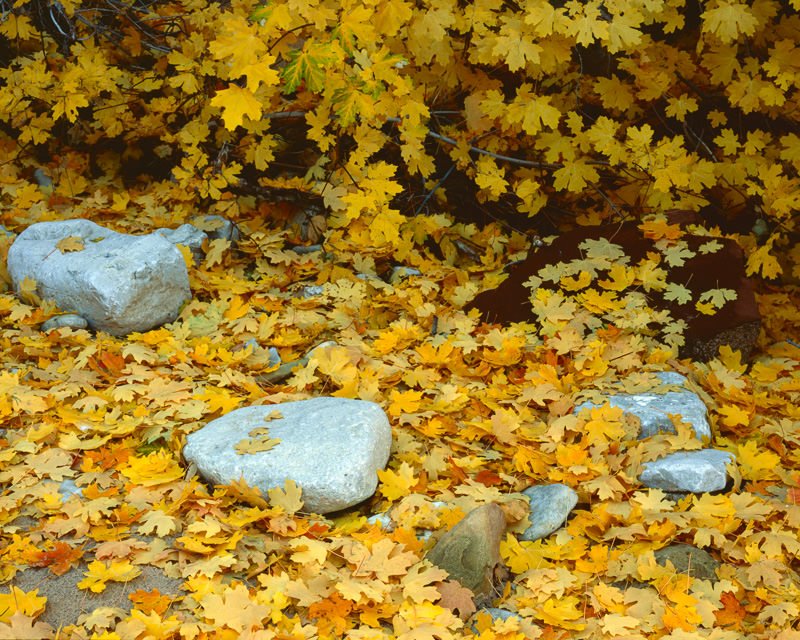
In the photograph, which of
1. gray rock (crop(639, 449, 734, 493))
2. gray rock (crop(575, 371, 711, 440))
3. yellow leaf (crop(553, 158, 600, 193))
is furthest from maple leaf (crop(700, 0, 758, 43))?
gray rock (crop(639, 449, 734, 493))

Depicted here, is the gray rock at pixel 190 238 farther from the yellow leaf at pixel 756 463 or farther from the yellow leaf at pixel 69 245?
the yellow leaf at pixel 756 463

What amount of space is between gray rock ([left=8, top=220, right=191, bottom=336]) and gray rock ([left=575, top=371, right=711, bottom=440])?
A: 2.57 meters

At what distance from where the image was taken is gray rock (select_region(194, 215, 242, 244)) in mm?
5820

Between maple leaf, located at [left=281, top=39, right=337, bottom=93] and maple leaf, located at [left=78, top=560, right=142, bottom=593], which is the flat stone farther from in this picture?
maple leaf, located at [left=78, top=560, right=142, bottom=593]

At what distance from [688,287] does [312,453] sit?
9.03 feet

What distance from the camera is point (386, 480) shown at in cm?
346

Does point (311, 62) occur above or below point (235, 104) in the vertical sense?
above

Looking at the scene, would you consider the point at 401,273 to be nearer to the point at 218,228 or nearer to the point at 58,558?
the point at 218,228

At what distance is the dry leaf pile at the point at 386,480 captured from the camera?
9.35 feet

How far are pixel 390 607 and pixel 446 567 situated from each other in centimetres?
30

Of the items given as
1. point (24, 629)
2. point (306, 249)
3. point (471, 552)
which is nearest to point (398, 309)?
point (306, 249)

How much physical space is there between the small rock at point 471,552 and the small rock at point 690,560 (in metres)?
0.69

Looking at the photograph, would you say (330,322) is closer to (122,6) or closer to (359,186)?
(359,186)

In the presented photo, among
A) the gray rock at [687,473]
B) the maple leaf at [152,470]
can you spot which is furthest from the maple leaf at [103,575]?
the gray rock at [687,473]
